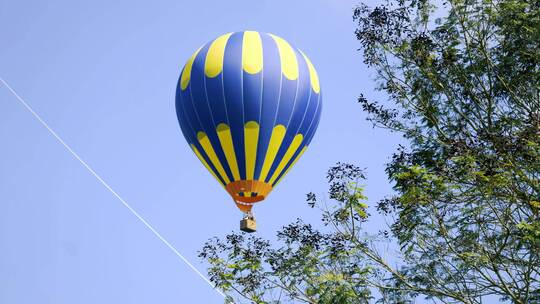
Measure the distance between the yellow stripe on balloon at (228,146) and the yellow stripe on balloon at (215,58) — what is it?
1.39m

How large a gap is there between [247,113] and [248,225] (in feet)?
9.17

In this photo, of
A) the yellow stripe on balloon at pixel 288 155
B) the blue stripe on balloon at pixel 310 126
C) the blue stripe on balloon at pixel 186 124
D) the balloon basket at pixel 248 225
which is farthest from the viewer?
the blue stripe on balloon at pixel 310 126

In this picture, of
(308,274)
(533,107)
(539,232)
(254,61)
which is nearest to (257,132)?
(254,61)

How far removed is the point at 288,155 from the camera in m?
24.7

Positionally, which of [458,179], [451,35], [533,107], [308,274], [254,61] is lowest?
[308,274]

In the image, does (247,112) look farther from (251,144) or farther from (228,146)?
(228,146)

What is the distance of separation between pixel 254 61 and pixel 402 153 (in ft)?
22.4

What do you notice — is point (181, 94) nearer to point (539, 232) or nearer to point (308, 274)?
point (308, 274)

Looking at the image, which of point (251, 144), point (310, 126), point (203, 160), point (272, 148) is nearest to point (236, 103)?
point (251, 144)

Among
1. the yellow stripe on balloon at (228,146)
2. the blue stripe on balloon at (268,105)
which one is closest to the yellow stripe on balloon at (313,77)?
the blue stripe on balloon at (268,105)

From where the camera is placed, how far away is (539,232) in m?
15.7

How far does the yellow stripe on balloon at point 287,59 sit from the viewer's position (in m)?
24.7

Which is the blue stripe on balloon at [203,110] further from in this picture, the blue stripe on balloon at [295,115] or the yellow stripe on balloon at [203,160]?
the blue stripe on balloon at [295,115]

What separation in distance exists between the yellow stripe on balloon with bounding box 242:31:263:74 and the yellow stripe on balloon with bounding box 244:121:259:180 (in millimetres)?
1375
